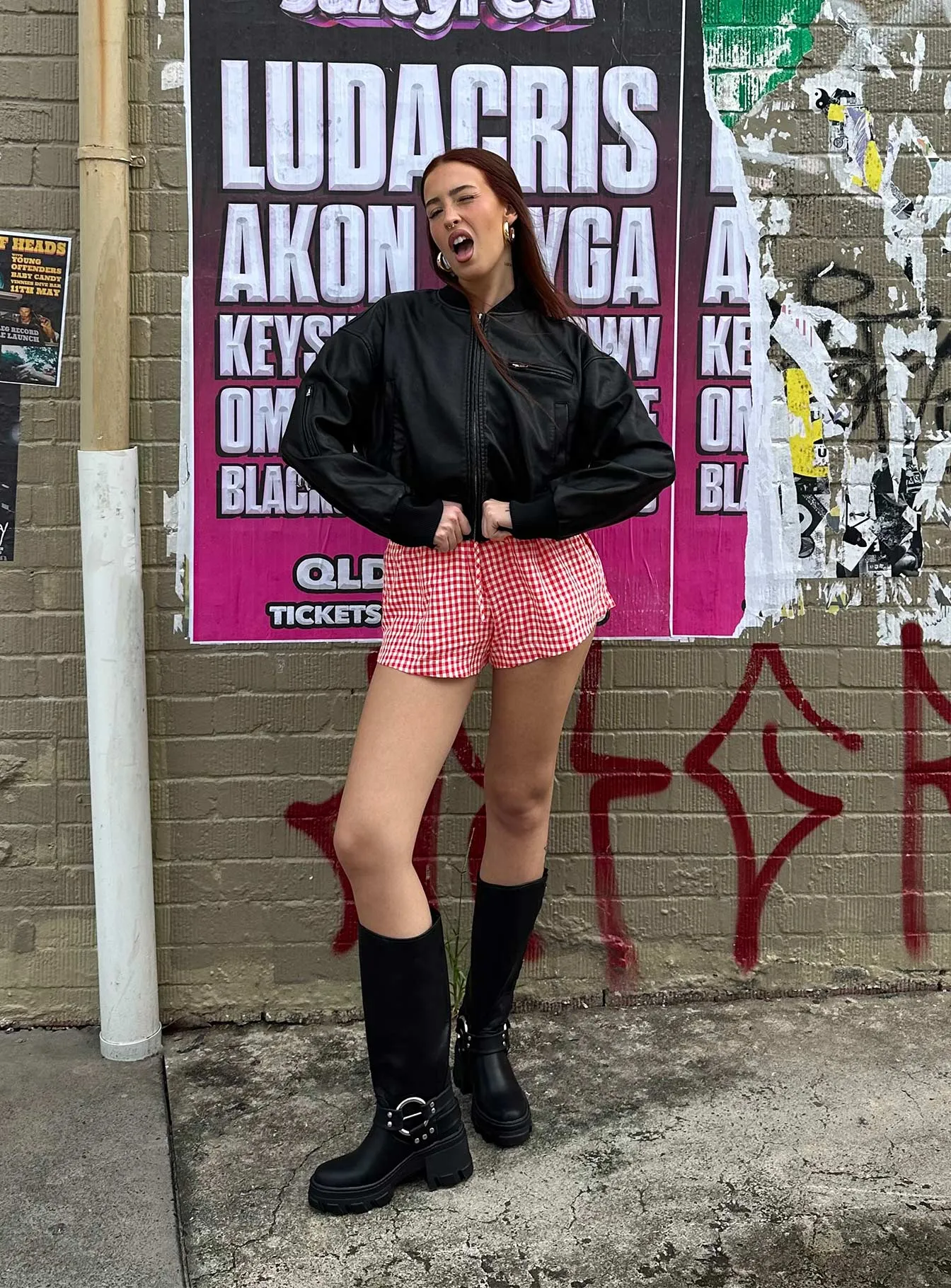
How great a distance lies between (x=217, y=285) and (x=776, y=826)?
207 centimetres

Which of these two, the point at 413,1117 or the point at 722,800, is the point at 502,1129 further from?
the point at 722,800

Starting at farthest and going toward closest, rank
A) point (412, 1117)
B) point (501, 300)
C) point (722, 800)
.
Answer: point (722, 800) < point (501, 300) < point (412, 1117)

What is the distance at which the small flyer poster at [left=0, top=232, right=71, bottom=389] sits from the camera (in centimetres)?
341

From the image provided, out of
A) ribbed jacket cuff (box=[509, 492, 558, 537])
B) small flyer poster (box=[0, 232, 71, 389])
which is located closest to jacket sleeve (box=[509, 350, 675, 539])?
ribbed jacket cuff (box=[509, 492, 558, 537])

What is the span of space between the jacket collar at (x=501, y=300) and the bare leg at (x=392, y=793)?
31.7 inches

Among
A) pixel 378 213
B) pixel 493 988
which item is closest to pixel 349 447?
pixel 378 213

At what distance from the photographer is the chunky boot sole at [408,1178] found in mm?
2795

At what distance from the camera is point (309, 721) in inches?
143

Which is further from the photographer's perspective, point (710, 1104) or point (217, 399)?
point (217, 399)

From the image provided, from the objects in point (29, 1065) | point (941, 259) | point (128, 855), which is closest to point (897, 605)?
point (941, 259)

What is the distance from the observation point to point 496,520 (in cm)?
276

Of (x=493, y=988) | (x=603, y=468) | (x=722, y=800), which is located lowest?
(x=493, y=988)

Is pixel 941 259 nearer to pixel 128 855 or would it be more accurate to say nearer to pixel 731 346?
pixel 731 346

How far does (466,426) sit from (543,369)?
22 cm
